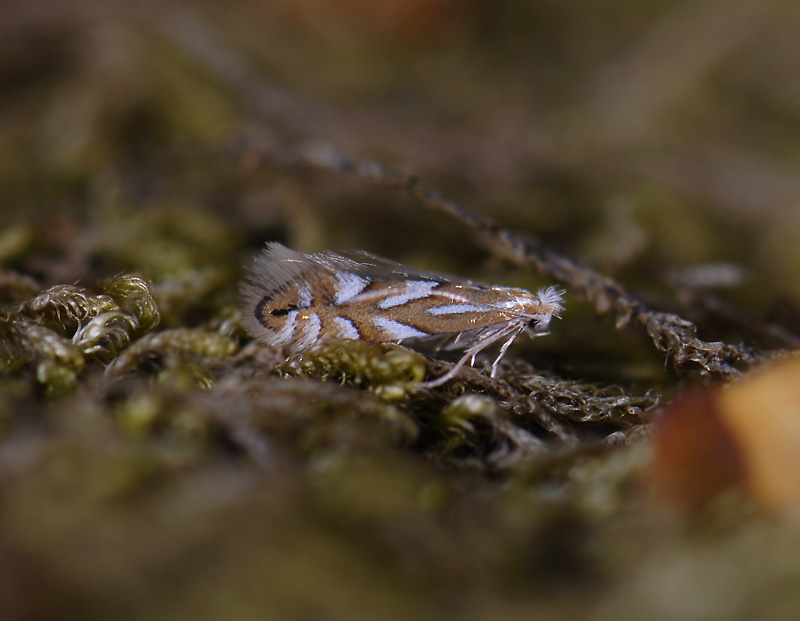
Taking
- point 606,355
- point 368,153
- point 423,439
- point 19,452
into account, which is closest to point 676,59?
point 368,153

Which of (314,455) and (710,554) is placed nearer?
(710,554)

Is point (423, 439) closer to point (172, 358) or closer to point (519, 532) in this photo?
point (519, 532)

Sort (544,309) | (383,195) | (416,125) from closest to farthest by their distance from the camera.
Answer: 1. (544,309)
2. (383,195)
3. (416,125)

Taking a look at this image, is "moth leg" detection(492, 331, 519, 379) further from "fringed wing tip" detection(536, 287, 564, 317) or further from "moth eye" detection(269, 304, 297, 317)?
"moth eye" detection(269, 304, 297, 317)

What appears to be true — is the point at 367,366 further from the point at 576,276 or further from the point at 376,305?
the point at 576,276

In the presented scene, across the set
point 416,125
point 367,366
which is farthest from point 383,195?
point 367,366

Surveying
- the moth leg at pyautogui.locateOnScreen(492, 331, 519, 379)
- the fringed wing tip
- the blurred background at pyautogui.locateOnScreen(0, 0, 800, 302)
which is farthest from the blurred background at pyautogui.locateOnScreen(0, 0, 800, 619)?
→ the moth leg at pyautogui.locateOnScreen(492, 331, 519, 379)

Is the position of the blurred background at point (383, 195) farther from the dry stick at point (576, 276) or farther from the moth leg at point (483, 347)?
the moth leg at point (483, 347)
